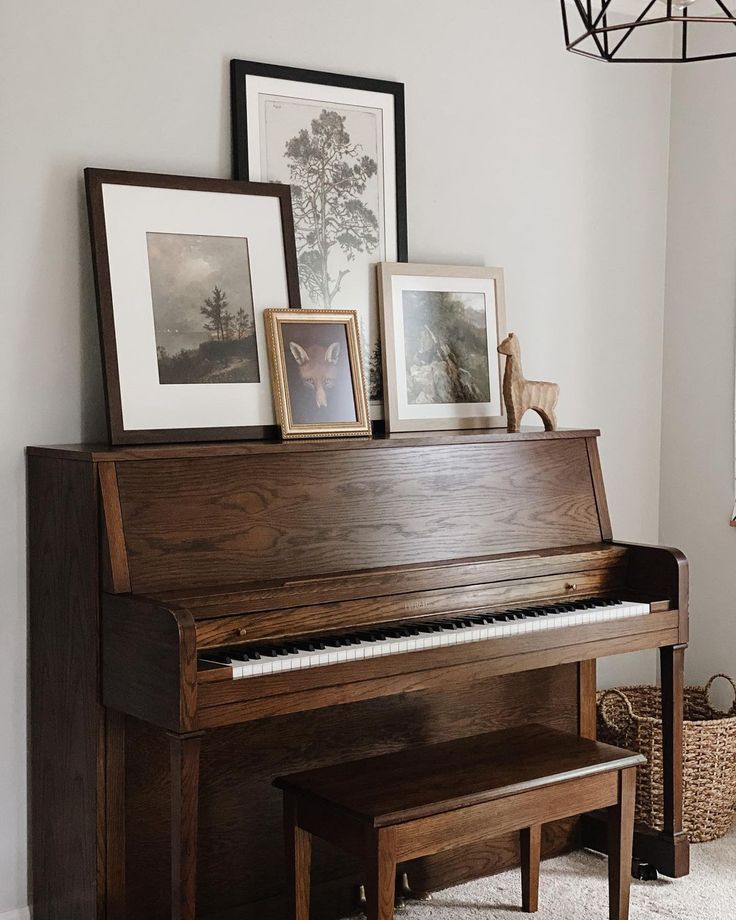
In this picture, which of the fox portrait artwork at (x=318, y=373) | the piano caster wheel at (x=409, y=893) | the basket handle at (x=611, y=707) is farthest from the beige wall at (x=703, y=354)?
the fox portrait artwork at (x=318, y=373)

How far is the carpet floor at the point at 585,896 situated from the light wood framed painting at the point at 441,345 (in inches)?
48.2

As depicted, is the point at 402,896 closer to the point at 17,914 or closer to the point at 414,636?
the point at 414,636

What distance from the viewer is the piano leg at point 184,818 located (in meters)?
2.13

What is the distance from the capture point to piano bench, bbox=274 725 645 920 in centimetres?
228

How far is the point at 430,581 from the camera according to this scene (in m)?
2.66

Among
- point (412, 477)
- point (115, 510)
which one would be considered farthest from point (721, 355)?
point (115, 510)

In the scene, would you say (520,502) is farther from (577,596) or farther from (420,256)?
(420,256)

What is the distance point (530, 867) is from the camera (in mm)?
2818

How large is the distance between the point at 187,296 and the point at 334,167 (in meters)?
0.61

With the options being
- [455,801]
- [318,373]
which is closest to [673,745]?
[455,801]

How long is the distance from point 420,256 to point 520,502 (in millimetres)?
783

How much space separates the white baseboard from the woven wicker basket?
164 cm

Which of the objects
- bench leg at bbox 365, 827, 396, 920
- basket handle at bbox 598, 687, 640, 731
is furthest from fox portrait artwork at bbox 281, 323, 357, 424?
basket handle at bbox 598, 687, 640, 731

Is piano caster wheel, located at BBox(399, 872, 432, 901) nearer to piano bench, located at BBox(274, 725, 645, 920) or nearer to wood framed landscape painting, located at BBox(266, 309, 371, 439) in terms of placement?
piano bench, located at BBox(274, 725, 645, 920)
